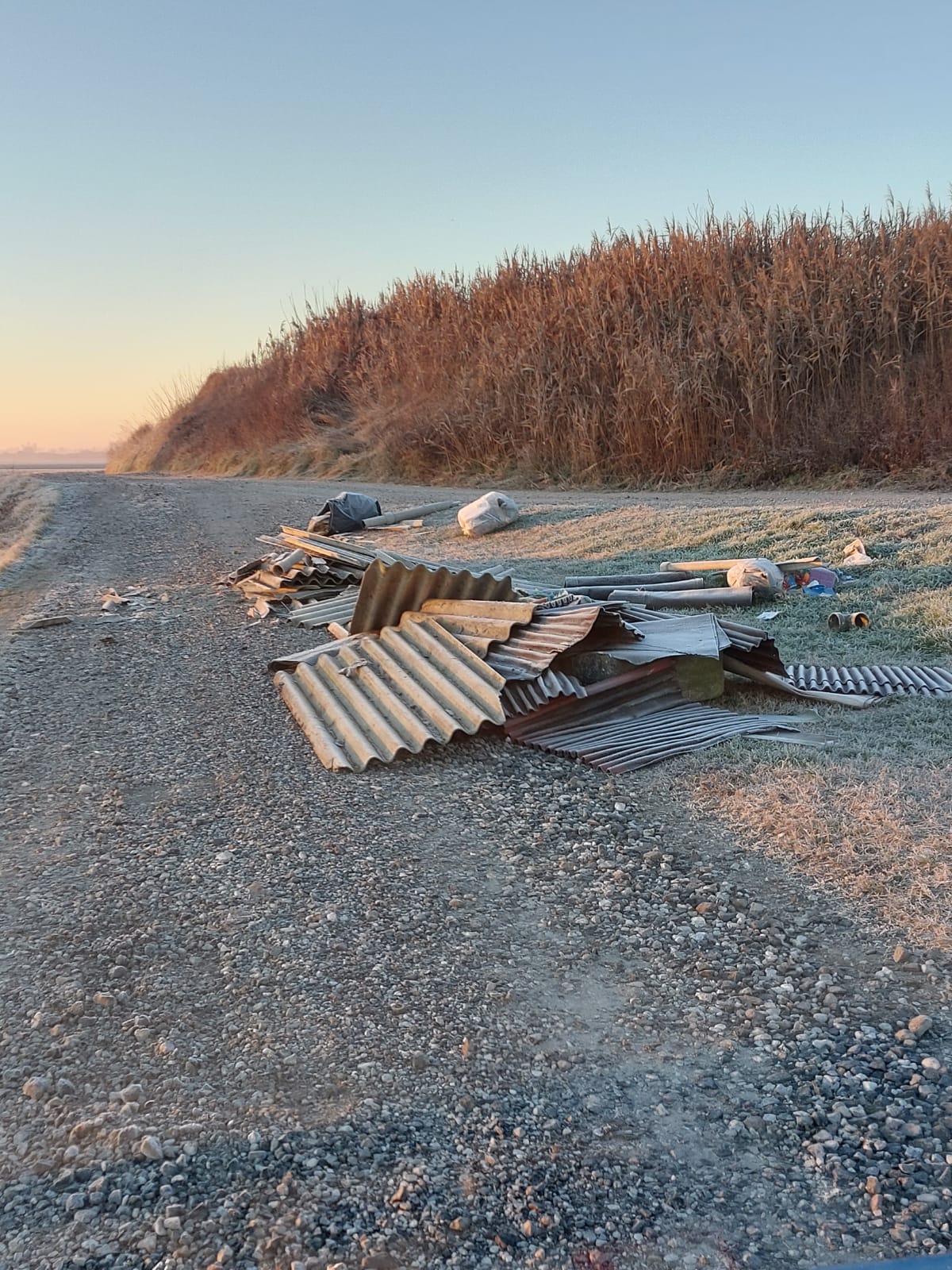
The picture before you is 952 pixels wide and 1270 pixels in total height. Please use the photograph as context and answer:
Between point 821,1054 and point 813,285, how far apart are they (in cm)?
1343

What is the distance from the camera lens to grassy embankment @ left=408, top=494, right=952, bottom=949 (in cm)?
321

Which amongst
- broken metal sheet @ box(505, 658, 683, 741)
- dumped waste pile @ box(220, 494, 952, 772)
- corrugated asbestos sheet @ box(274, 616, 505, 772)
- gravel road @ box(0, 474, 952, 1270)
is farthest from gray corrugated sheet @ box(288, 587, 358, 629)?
gravel road @ box(0, 474, 952, 1270)

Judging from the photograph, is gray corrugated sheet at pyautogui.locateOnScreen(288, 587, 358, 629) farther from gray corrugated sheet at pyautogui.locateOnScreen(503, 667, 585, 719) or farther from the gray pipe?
gray corrugated sheet at pyautogui.locateOnScreen(503, 667, 585, 719)

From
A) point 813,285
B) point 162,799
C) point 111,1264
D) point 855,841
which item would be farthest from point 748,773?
point 813,285

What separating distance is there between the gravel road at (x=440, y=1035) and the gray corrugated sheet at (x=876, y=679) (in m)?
1.67

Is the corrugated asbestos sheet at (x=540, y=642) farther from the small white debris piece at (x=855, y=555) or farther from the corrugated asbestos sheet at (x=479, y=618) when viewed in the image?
the small white debris piece at (x=855, y=555)

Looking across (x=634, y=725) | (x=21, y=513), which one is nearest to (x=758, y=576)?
(x=634, y=725)

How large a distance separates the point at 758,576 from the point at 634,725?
303cm

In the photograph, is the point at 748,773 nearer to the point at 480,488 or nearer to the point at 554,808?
the point at 554,808

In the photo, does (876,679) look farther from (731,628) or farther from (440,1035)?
(440,1035)

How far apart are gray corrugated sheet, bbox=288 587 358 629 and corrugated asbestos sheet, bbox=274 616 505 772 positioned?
3.83 ft

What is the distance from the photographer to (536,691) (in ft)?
16.0

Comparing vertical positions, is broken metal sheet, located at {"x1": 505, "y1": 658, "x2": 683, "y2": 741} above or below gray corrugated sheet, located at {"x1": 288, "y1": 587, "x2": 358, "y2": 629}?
below

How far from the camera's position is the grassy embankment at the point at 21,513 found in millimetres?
11938
